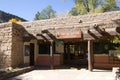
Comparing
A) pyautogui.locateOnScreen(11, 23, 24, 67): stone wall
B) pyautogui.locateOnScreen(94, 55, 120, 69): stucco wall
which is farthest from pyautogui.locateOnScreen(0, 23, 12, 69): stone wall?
pyautogui.locateOnScreen(94, 55, 120, 69): stucco wall

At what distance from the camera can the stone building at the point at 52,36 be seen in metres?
15.4

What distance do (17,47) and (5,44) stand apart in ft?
3.44

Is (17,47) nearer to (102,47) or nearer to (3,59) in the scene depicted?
(3,59)

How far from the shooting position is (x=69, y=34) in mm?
16391

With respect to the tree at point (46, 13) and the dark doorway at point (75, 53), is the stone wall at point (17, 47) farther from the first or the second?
the tree at point (46, 13)

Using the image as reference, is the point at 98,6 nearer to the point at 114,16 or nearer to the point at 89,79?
the point at 114,16

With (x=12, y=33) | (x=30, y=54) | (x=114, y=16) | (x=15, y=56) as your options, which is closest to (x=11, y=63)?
(x=15, y=56)

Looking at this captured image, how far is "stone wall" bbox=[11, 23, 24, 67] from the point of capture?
1694 cm

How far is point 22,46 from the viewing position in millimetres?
18469

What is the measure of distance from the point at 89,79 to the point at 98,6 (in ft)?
61.4

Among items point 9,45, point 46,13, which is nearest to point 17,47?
point 9,45

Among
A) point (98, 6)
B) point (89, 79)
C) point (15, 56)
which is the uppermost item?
point (98, 6)

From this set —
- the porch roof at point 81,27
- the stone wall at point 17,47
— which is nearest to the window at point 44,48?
the stone wall at point 17,47

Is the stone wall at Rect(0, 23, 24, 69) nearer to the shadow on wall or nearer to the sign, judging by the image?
the shadow on wall
